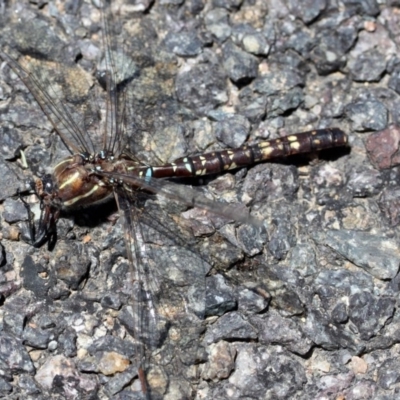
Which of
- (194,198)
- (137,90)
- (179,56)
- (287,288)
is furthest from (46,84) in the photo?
(287,288)

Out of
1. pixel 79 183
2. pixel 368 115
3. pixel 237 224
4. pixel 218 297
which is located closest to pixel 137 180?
pixel 79 183

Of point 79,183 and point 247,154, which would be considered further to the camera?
point 247,154

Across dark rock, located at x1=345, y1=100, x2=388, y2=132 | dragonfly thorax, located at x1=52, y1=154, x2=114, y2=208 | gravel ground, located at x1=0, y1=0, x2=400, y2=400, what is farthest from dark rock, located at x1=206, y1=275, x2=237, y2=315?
dark rock, located at x1=345, y1=100, x2=388, y2=132

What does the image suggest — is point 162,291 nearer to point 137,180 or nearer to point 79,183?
point 137,180

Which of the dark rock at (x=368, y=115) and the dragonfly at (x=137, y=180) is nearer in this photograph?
the dragonfly at (x=137, y=180)

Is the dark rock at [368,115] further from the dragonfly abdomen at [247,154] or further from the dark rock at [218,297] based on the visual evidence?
the dark rock at [218,297]

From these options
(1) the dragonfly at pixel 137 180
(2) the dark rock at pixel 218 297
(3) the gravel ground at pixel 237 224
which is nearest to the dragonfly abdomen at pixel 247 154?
(1) the dragonfly at pixel 137 180

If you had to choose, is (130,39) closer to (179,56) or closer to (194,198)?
(179,56)

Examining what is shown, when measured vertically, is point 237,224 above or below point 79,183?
below
